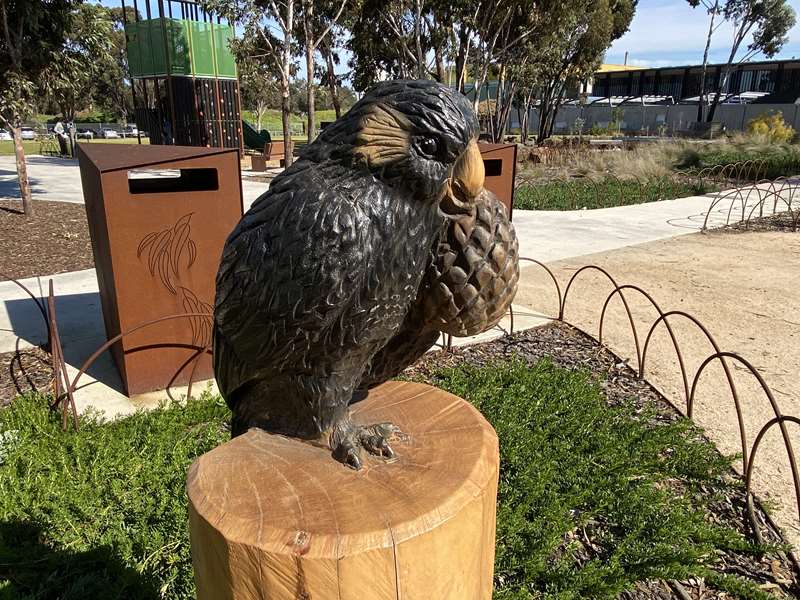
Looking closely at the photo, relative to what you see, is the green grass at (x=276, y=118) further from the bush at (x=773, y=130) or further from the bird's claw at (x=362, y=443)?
the bird's claw at (x=362, y=443)

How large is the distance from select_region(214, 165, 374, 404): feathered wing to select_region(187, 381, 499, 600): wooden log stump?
A: 320mm

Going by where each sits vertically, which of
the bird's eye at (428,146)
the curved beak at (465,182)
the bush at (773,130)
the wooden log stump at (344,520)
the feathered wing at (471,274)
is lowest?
the wooden log stump at (344,520)

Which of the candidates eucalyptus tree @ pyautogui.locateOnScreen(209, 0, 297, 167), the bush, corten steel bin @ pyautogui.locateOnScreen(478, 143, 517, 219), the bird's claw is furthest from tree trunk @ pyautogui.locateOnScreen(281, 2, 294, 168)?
the bush

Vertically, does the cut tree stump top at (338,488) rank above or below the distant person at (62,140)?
below

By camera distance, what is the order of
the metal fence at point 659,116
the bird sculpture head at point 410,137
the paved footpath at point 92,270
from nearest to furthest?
the bird sculpture head at point 410,137
the paved footpath at point 92,270
the metal fence at point 659,116

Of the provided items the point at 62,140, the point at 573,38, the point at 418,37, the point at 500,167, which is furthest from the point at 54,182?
the point at 573,38

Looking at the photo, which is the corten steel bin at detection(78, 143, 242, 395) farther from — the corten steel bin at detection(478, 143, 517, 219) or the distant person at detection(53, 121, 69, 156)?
the distant person at detection(53, 121, 69, 156)

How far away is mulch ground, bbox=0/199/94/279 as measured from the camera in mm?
7910

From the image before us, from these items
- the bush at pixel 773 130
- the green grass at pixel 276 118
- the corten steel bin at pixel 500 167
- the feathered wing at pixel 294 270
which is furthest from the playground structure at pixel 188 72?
the green grass at pixel 276 118

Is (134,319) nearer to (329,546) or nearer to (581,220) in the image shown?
(329,546)

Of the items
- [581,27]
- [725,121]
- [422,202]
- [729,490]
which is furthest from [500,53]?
[725,121]

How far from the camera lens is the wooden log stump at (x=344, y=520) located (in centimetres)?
137

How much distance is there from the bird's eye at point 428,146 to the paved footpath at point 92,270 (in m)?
3.61

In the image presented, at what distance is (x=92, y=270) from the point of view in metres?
7.88
